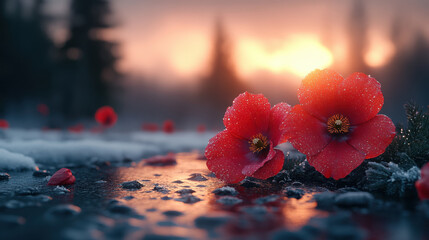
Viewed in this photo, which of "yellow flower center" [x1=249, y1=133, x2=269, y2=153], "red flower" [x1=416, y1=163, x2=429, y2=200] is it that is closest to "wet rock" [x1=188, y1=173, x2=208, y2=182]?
"yellow flower center" [x1=249, y1=133, x2=269, y2=153]

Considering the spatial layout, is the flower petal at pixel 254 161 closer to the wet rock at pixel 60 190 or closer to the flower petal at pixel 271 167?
the flower petal at pixel 271 167

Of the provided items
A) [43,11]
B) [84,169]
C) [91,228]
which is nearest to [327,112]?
[91,228]

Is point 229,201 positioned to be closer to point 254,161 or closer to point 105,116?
point 254,161

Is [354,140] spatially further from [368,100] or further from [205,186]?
[205,186]

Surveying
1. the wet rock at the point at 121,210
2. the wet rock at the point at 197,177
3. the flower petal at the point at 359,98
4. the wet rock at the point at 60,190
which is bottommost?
the wet rock at the point at 121,210

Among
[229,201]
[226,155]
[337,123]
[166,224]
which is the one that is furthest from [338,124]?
[166,224]

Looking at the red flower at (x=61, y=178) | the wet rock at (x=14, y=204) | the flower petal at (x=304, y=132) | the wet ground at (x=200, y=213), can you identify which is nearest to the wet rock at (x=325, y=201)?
the wet ground at (x=200, y=213)
